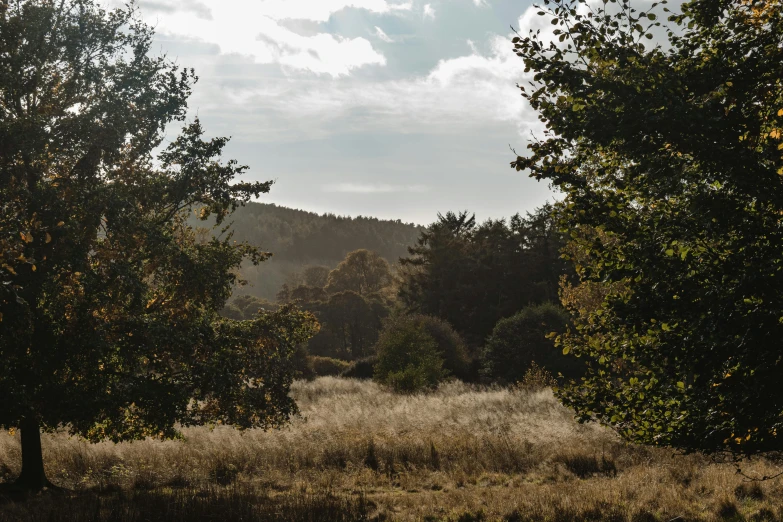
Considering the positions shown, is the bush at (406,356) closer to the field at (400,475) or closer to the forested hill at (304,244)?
the field at (400,475)

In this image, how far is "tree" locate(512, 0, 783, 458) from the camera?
244 inches

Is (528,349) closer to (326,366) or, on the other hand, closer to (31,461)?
(326,366)

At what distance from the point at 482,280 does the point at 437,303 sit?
451cm

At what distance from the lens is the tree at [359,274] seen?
8669cm

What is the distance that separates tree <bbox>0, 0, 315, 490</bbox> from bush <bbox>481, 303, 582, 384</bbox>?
75.6 ft

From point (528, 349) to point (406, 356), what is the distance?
771 cm

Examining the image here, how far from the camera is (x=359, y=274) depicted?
8988cm

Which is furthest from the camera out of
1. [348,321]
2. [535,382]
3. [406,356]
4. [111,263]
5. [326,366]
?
[348,321]

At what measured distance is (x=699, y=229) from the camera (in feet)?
21.6

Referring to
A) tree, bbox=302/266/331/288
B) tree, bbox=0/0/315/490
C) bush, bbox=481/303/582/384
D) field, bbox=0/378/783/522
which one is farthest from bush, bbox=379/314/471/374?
tree, bbox=302/266/331/288

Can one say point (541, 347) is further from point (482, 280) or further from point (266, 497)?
point (266, 497)

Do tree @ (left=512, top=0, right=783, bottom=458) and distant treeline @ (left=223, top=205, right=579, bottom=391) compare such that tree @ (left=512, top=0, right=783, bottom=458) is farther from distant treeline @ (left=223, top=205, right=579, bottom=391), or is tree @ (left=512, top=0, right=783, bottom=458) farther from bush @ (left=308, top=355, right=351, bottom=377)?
bush @ (left=308, top=355, right=351, bottom=377)

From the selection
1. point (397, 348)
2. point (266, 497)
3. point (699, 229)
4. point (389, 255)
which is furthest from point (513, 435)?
point (389, 255)

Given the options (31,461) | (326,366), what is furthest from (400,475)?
(326,366)
